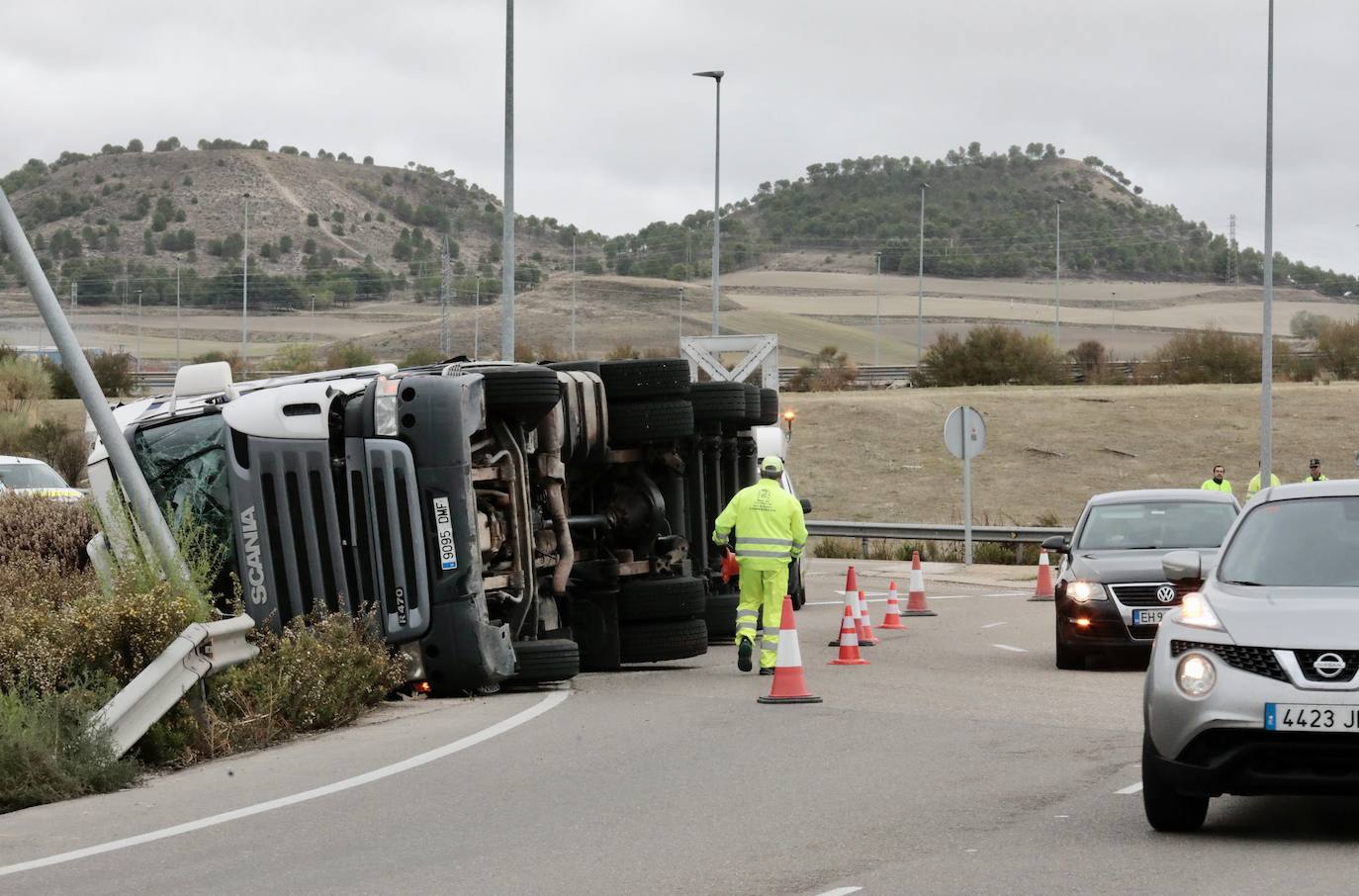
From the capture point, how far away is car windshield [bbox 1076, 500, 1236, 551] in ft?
57.6

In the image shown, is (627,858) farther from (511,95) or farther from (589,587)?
(511,95)

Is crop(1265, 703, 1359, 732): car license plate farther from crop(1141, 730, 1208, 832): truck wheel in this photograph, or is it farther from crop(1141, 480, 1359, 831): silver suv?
crop(1141, 730, 1208, 832): truck wheel

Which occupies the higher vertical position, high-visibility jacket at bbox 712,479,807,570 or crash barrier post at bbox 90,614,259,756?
high-visibility jacket at bbox 712,479,807,570

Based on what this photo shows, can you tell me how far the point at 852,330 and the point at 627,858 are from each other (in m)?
110

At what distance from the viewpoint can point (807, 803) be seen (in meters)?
9.29

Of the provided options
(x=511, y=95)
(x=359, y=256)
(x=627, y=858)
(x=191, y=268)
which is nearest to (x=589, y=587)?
(x=627, y=858)

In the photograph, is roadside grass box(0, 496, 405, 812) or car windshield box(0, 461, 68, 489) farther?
car windshield box(0, 461, 68, 489)

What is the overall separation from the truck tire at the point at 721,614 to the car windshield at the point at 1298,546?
33.7ft

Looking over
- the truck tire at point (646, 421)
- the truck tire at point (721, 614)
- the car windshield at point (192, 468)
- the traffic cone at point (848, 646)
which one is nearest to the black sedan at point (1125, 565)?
the traffic cone at point (848, 646)

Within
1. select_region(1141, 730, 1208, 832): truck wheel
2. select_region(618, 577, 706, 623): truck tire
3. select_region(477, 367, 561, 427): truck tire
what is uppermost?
select_region(477, 367, 561, 427): truck tire

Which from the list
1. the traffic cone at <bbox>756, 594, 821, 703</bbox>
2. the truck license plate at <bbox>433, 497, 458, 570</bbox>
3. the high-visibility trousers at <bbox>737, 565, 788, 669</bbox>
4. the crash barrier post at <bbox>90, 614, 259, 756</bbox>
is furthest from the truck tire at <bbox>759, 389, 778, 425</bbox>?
the crash barrier post at <bbox>90, 614, 259, 756</bbox>

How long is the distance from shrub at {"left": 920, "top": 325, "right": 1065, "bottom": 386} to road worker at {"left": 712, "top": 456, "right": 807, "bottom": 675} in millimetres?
56917

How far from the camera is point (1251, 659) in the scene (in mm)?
7938

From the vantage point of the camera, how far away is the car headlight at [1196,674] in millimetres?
7965
